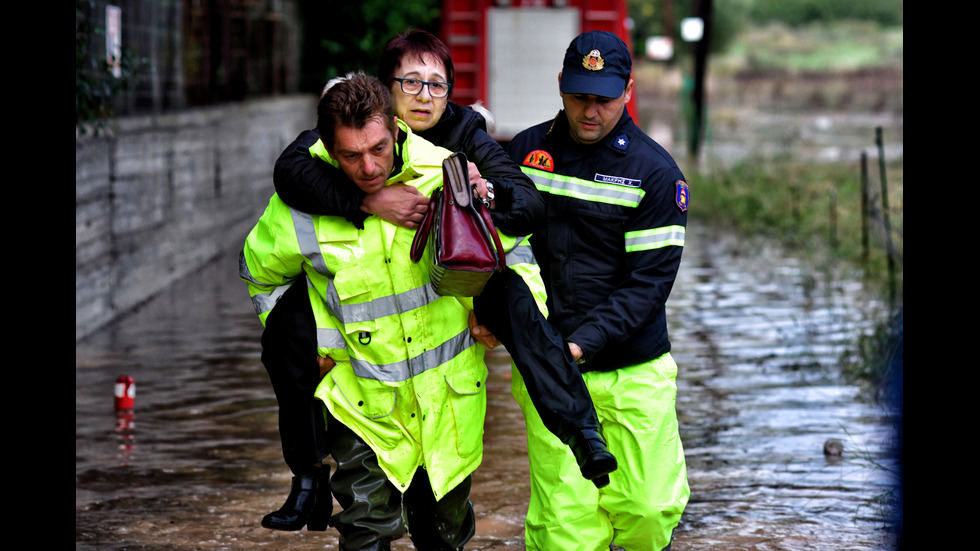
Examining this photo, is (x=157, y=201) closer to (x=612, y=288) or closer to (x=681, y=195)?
(x=612, y=288)

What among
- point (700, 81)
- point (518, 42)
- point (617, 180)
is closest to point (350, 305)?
point (617, 180)

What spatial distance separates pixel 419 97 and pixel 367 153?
0.43 m

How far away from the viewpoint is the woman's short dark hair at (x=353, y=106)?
354 centimetres

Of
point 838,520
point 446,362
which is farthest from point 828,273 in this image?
point 446,362

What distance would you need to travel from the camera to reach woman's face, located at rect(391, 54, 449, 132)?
397 cm

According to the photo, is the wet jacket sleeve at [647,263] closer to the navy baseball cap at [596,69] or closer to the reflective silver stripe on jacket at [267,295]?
the navy baseball cap at [596,69]

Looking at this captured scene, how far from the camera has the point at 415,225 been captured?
3705 mm

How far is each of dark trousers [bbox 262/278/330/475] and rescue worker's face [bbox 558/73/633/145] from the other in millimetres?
981

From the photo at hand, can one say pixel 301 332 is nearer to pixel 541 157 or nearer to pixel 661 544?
pixel 541 157

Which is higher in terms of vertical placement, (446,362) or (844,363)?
(446,362)

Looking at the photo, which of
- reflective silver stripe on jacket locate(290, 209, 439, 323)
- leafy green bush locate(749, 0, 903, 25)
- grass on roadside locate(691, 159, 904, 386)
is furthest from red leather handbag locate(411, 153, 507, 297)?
leafy green bush locate(749, 0, 903, 25)

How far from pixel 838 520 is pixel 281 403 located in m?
2.50

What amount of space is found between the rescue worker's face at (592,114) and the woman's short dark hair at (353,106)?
2.16 feet
